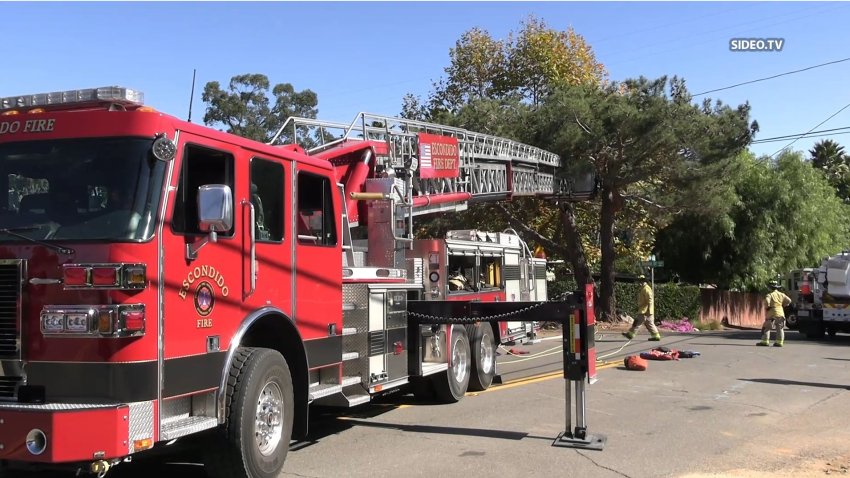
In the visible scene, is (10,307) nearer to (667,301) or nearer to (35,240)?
(35,240)

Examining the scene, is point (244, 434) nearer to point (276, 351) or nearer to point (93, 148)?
point (276, 351)

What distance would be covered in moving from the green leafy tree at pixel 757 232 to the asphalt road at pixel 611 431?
17857mm

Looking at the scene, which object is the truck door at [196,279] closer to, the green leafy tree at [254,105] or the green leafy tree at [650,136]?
the green leafy tree at [650,136]

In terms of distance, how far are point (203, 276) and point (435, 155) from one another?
7458mm

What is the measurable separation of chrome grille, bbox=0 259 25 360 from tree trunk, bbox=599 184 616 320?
22.6 metres

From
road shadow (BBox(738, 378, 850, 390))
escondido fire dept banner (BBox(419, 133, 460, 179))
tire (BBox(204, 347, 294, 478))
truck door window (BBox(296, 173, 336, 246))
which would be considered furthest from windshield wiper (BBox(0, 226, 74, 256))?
road shadow (BBox(738, 378, 850, 390))

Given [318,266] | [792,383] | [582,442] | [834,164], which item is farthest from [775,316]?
[834,164]

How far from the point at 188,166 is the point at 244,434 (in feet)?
6.67

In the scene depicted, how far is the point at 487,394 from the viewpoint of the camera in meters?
11.1

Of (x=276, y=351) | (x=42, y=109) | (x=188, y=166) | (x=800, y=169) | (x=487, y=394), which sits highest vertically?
(x=800, y=169)

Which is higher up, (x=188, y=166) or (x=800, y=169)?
(x=800, y=169)

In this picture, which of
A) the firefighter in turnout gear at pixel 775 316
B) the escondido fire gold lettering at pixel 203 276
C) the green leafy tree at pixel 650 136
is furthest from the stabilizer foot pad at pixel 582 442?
the green leafy tree at pixel 650 136

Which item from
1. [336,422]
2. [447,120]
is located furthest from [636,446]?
[447,120]

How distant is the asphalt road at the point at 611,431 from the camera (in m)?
6.83
